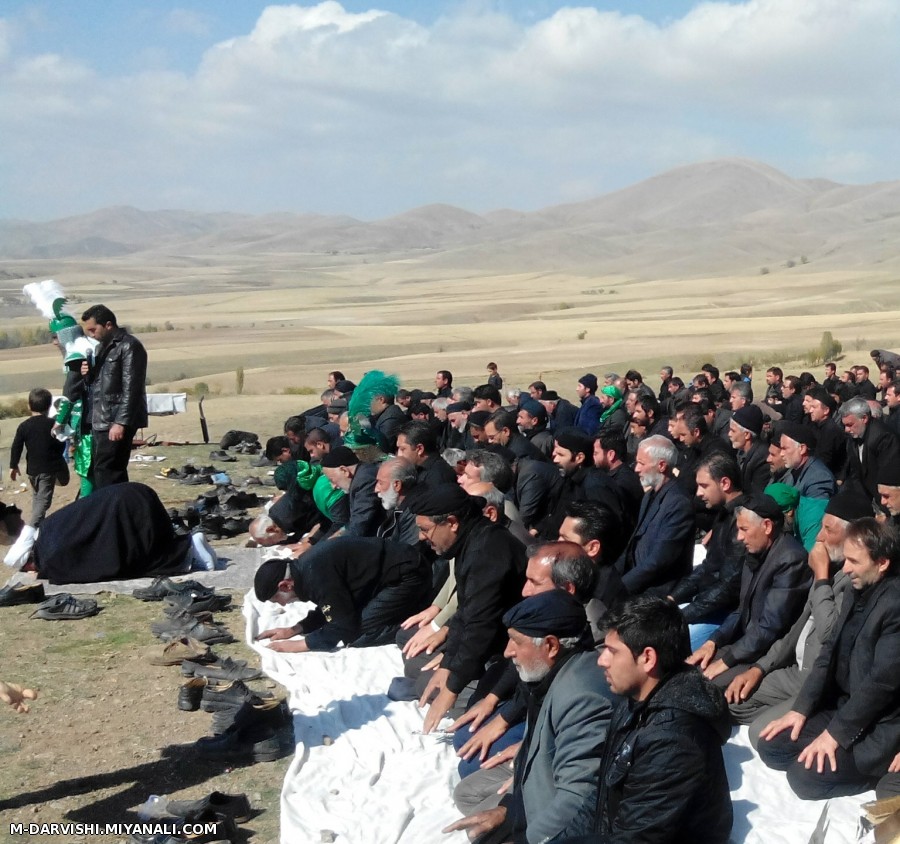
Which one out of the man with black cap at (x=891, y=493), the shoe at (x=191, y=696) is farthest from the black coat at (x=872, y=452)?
the shoe at (x=191, y=696)

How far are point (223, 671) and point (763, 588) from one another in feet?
10.1

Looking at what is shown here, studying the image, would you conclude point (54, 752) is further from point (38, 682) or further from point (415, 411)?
point (415, 411)

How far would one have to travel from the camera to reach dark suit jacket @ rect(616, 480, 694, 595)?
677 cm

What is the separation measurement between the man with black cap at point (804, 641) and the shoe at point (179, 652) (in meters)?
3.22

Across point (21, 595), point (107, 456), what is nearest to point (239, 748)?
point (21, 595)

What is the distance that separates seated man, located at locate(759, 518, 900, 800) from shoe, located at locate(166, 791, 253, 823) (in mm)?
2285

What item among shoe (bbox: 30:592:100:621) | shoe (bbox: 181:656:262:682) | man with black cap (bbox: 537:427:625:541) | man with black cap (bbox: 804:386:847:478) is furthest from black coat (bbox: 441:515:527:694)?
man with black cap (bbox: 804:386:847:478)

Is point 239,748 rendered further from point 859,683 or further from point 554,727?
point 859,683

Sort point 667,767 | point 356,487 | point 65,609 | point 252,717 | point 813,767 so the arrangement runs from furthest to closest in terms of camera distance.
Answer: point 356,487 < point 65,609 < point 252,717 < point 813,767 < point 667,767

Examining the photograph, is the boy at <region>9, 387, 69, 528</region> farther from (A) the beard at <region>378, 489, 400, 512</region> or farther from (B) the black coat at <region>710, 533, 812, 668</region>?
(B) the black coat at <region>710, 533, 812, 668</region>

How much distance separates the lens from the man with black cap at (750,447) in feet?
28.2

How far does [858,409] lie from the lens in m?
9.49

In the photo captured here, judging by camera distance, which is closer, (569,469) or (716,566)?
(716,566)

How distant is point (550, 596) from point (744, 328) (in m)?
42.4
